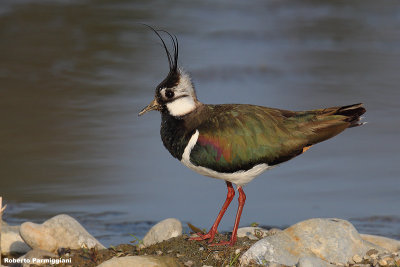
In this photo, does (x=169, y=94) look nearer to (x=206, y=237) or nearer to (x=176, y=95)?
(x=176, y=95)

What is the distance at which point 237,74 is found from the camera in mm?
12398

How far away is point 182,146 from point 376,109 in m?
4.83

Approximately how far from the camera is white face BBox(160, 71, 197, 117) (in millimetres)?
6879

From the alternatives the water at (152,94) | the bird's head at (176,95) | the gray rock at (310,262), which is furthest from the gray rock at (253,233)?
the bird's head at (176,95)

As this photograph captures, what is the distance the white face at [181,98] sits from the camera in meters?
6.88

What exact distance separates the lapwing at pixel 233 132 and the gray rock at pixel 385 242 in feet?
3.25

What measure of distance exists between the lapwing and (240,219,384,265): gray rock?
17.9 inches

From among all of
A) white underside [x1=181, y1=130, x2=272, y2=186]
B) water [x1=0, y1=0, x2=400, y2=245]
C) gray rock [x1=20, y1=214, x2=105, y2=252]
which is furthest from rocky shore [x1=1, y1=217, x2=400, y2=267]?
water [x1=0, y1=0, x2=400, y2=245]

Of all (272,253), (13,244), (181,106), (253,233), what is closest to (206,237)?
(253,233)

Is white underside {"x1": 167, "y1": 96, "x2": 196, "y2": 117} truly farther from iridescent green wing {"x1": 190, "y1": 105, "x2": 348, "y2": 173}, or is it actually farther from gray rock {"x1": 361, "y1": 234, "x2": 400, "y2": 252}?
gray rock {"x1": 361, "y1": 234, "x2": 400, "y2": 252}

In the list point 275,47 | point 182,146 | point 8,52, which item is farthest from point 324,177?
point 8,52

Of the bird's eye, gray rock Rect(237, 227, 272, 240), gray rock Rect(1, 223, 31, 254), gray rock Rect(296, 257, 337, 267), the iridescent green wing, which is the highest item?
the bird's eye

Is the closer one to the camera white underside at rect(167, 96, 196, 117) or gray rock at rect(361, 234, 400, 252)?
white underside at rect(167, 96, 196, 117)

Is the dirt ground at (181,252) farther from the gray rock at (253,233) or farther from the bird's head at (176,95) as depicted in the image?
the bird's head at (176,95)
